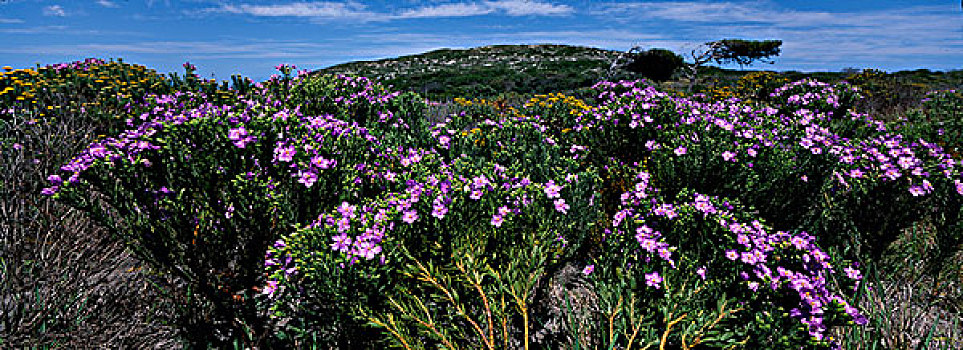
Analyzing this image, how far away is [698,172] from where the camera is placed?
391 cm

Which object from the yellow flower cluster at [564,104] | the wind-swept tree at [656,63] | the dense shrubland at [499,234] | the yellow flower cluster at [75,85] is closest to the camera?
the dense shrubland at [499,234]

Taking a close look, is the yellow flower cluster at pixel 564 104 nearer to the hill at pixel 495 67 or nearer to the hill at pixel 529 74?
the hill at pixel 529 74

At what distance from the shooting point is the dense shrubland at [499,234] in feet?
7.64

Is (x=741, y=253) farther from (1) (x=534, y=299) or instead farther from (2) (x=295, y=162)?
(2) (x=295, y=162)

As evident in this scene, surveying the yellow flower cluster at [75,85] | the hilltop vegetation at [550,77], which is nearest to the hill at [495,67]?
the hilltop vegetation at [550,77]

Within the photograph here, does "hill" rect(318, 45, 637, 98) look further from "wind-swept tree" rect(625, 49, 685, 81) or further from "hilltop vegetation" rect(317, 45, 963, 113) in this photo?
"wind-swept tree" rect(625, 49, 685, 81)

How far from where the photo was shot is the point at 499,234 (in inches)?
102

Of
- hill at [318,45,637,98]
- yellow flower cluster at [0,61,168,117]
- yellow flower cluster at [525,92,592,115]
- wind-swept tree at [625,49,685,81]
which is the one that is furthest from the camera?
wind-swept tree at [625,49,685,81]

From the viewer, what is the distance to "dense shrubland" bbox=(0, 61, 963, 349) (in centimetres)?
233

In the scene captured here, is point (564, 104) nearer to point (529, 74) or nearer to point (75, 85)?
point (75, 85)

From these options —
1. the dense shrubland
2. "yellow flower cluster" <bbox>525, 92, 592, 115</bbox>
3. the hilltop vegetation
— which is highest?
the hilltop vegetation

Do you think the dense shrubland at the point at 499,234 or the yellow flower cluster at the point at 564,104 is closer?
the dense shrubland at the point at 499,234

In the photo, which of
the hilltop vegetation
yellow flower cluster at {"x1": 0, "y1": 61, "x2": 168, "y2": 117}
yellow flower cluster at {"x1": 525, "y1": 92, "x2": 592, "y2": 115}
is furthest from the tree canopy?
yellow flower cluster at {"x1": 0, "y1": 61, "x2": 168, "y2": 117}

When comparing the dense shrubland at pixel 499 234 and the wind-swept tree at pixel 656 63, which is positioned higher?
the wind-swept tree at pixel 656 63
